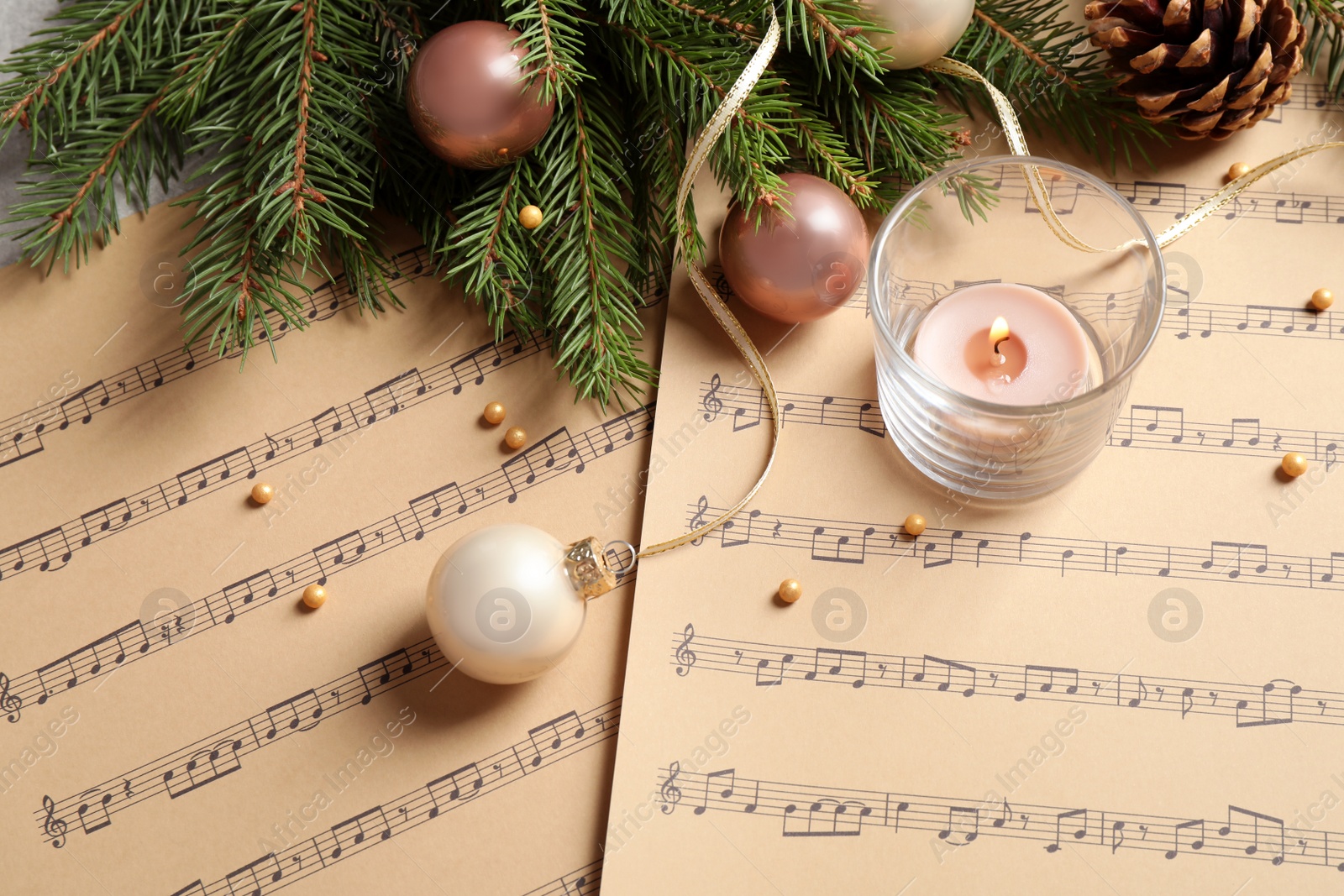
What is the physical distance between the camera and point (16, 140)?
98 centimetres

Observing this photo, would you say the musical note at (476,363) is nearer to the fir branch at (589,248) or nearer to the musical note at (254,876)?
the fir branch at (589,248)

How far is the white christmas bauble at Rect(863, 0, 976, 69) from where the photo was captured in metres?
0.83

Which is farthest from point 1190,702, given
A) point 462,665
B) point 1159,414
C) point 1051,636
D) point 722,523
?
point 462,665

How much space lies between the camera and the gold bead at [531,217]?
0.86 meters

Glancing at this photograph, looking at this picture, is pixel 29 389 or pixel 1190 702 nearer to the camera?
pixel 1190 702

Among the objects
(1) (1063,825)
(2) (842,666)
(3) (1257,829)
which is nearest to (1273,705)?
(3) (1257,829)

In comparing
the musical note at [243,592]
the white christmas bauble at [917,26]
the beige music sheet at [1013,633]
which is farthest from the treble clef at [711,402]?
the musical note at [243,592]

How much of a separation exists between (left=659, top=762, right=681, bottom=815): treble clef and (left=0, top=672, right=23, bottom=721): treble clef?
1.93 ft

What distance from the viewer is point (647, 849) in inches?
33.0

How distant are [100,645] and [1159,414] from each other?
1.00 metres

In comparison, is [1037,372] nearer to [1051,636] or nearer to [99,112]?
[1051,636]

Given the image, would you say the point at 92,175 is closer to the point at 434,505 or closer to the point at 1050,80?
the point at 434,505

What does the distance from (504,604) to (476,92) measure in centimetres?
41

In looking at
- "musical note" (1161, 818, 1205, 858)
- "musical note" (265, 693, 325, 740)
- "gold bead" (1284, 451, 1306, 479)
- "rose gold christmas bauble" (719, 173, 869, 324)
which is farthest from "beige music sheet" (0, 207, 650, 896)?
"gold bead" (1284, 451, 1306, 479)
